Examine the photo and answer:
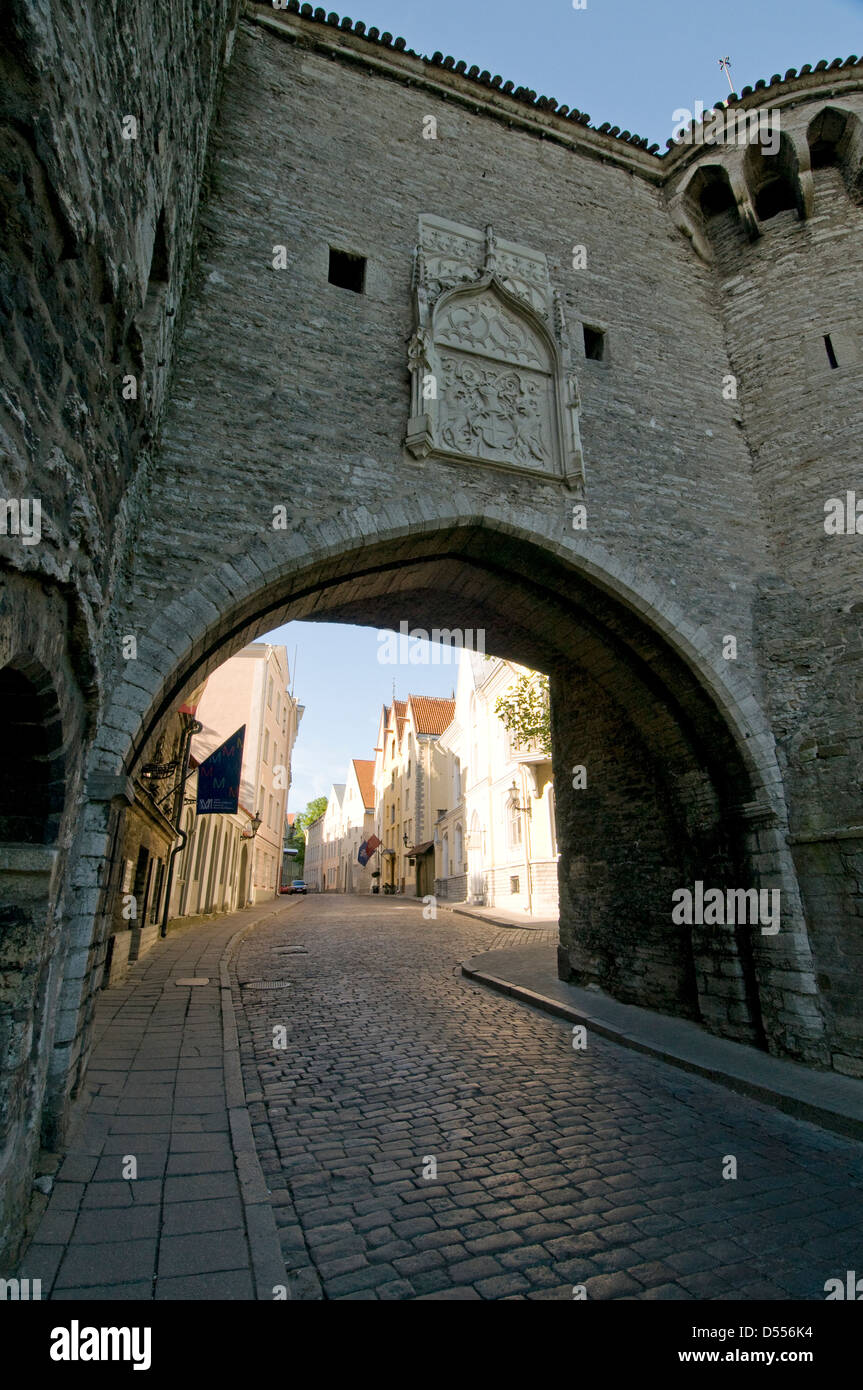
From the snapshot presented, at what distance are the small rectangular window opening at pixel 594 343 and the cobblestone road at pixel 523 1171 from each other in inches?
319

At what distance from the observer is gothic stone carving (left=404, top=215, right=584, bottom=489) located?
691 cm

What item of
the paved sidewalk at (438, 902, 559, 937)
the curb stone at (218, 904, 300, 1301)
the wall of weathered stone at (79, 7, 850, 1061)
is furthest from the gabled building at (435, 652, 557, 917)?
the curb stone at (218, 904, 300, 1301)

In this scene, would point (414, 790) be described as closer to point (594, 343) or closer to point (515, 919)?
point (515, 919)

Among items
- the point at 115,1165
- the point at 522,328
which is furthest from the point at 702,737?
the point at 115,1165

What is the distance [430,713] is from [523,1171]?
34.0 m

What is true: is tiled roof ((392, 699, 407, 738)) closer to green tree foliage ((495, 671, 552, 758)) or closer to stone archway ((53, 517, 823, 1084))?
green tree foliage ((495, 671, 552, 758))

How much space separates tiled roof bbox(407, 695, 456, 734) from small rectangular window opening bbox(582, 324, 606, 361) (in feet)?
90.7

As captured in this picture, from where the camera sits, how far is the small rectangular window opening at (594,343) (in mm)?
8492

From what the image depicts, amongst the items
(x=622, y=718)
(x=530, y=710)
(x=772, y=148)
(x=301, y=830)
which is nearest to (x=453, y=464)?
(x=622, y=718)

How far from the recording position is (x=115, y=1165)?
3.65 meters

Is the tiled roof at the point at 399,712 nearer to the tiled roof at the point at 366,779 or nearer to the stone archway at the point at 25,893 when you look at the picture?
the tiled roof at the point at 366,779

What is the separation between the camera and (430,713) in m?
37.8
